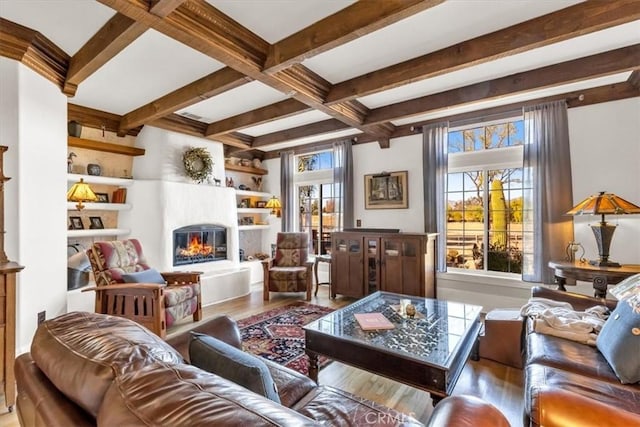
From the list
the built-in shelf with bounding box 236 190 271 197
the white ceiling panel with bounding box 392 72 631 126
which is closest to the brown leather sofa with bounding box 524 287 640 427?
the white ceiling panel with bounding box 392 72 631 126

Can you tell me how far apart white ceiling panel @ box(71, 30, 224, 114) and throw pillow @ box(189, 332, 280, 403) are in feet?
7.85

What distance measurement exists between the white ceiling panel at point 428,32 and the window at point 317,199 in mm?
2725

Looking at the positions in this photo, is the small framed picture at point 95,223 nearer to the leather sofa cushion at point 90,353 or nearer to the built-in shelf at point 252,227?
the built-in shelf at point 252,227

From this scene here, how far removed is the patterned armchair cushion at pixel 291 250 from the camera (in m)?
5.00

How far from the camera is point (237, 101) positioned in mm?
3844

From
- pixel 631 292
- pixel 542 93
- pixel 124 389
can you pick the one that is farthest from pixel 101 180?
pixel 542 93

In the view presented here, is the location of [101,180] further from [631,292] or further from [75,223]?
[631,292]

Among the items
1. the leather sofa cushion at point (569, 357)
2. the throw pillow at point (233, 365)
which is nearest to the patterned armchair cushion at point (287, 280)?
the leather sofa cushion at point (569, 357)

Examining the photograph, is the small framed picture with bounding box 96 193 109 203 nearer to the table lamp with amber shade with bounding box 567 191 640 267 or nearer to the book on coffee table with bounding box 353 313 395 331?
Answer: the book on coffee table with bounding box 353 313 395 331

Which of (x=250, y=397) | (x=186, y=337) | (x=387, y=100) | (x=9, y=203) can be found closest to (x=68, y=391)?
(x=250, y=397)

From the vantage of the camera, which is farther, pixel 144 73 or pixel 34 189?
pixel 144 73

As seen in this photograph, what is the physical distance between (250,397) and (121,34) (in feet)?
8.32

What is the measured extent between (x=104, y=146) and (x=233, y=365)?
A: 430 centimetres

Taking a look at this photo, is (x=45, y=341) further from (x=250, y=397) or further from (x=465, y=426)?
(x=465, y=426)
